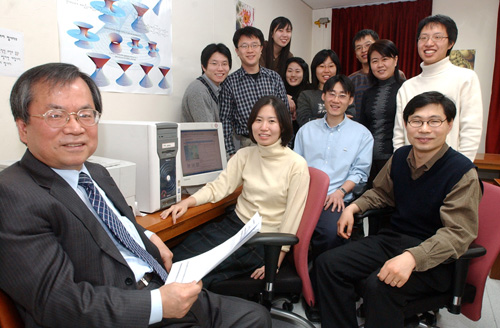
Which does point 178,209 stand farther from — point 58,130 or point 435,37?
point 435,37

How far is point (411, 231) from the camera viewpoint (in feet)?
5.18

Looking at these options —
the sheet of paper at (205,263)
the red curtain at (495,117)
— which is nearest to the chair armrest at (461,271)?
the sheet of paper at (205,263)

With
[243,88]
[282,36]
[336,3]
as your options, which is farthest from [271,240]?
[336,3]

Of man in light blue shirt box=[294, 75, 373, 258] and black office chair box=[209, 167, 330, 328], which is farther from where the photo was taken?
man in light blue shirt box=[294, 75, 373, 258]

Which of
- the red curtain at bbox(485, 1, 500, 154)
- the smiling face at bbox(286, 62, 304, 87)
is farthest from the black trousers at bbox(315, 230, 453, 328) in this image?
the red curtain at bbox(485, 1, 500, 154)

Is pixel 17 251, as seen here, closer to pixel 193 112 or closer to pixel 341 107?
pixel 193 112

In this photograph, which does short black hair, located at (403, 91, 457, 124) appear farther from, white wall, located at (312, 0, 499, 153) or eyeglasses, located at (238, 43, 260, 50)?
white wall, located at (312, 0, 499, 153)

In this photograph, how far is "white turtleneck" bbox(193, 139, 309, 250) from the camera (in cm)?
171

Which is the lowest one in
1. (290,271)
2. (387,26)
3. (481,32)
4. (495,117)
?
(290,271)

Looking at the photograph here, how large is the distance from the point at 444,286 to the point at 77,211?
4.60 feet

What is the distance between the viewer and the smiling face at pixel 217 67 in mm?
2328

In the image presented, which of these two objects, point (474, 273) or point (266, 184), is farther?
point (266, 184)

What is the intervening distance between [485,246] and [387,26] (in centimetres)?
439

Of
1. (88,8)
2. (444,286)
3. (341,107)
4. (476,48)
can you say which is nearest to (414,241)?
(444,286)
